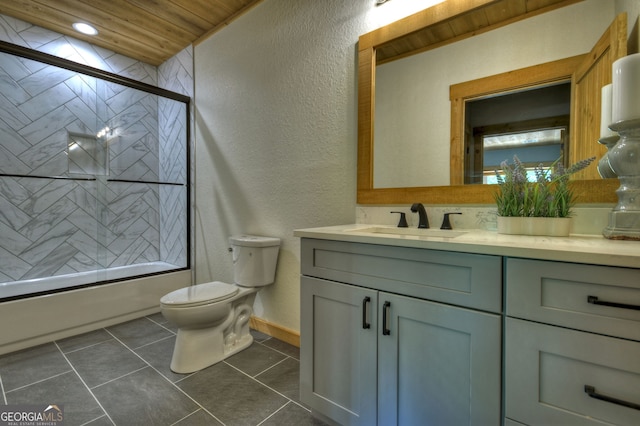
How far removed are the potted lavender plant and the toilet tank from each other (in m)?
1.42

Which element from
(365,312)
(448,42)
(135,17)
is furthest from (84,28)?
(365,312)

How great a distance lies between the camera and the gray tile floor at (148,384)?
1369 mm

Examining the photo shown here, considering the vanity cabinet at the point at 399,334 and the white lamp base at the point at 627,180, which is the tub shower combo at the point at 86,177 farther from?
the white lamp base at the point at 627,180

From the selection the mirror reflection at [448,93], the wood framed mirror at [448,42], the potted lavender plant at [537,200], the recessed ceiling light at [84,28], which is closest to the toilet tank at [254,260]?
the wood framed mirror at [448,42]

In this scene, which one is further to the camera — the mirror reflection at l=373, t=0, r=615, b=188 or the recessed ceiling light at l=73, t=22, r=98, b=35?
the recessed ceiling light at l=73, t=22, r=98, b=35

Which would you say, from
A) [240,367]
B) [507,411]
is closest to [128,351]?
[240,367]

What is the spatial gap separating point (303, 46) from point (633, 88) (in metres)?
1.71

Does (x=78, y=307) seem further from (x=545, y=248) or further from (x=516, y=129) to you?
(x=516, y=129)

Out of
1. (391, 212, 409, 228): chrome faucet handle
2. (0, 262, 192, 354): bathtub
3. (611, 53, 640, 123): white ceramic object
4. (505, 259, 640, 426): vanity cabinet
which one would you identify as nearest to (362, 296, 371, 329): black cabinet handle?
(505, 259, 640, 426): vanity cabinet

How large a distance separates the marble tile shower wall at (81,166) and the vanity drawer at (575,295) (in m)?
2.90

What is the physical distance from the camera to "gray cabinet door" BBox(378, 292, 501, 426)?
88 cm

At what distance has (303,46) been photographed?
202 centimetres

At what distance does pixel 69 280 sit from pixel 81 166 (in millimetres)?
1091

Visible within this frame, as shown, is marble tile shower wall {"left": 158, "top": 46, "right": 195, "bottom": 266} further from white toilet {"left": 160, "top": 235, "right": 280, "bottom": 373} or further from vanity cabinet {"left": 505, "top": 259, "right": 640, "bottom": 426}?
vanity cabinet {"left": 505, "top": 259, "right": 640, "bottom": 426}
